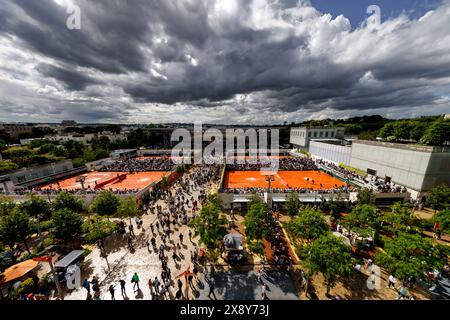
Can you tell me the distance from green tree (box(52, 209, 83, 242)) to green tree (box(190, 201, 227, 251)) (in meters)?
10.9

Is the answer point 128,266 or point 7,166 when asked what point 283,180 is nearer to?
point 128,266

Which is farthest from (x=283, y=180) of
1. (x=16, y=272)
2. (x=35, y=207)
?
(x=35, y=207)

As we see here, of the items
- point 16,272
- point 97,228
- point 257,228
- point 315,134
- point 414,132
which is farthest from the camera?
point 315,134

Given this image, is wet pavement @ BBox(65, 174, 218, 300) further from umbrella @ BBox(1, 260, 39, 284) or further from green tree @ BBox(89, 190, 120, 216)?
umbrella @ BBox(1, 260, 39, 284)

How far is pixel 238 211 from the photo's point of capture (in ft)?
82.5

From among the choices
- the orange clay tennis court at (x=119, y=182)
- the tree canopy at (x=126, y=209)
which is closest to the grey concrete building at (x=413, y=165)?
the tree canopy at (x=126, y=209)

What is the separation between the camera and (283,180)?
40156 millimetres

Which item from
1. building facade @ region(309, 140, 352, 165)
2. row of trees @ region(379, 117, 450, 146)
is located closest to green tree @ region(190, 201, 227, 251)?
building facade @ region(309, 140, 352, 165)

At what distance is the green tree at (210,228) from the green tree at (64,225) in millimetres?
10885

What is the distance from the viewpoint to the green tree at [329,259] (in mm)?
11158

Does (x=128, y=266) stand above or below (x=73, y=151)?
below

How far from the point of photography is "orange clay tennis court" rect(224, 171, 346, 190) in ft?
117

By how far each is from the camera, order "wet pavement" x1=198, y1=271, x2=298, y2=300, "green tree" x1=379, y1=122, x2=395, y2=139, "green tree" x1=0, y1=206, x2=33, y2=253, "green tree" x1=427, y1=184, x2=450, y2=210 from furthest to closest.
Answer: "green tree" x1=379, y1=122, x2=395, y2=139, "green tree" x1=427, y1=184, x2=450, y2=210, "green tree" x1=0, y1=206, x2=33, y2=253, "wet pavement" x1=198, y1=271, x2=298, y2=300

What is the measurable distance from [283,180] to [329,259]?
2949cm
